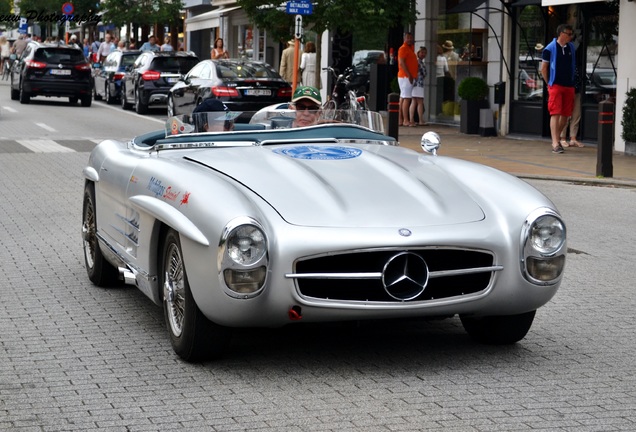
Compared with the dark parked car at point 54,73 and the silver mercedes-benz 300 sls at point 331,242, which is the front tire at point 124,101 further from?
the silver mercedes-benz 300 sls at point 331,242

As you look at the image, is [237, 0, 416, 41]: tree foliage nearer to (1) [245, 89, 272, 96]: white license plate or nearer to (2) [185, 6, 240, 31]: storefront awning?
(1) [245, 89, 272, 96]: white license plate

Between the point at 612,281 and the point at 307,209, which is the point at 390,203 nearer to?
the point at 307,209

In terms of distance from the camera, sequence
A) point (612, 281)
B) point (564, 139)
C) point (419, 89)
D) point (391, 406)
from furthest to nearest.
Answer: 1. point (419, 89)
2. point (564, 139)
3. point (612, 281)
4. point (391, 406)

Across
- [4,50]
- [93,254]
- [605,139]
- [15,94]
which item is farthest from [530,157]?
[4,50]

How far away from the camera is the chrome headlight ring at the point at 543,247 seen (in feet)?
18.7

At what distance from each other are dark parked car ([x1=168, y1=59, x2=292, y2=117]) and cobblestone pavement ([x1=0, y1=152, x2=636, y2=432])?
1561 centimetres

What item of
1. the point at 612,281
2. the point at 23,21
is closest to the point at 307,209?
the point at 612,281

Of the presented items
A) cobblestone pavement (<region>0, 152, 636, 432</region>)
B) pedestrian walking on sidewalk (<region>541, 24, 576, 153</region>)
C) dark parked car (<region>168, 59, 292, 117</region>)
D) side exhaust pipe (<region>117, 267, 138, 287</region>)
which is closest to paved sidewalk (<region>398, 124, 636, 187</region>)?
pedestrian walking on sidewalk (<region>541, 24, 576, 153</region>)

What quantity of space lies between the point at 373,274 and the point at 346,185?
0.64 meters

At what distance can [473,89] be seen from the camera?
24.1 metres

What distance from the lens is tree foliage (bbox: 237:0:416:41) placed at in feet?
81.0

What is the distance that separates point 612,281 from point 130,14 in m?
44.2

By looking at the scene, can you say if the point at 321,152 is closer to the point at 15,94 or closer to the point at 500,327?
the point at 500,327

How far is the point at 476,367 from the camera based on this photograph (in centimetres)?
574
